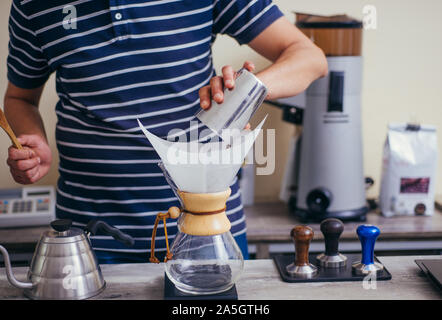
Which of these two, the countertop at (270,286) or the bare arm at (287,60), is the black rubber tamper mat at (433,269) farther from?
the bare arm at (287,60)

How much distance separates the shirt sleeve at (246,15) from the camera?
3.76ft

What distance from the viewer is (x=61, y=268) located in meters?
0.83

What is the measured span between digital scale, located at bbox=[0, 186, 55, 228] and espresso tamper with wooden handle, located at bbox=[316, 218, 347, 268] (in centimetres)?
108

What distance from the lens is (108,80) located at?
44.4 inches

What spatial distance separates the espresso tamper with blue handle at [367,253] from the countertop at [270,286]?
31mm

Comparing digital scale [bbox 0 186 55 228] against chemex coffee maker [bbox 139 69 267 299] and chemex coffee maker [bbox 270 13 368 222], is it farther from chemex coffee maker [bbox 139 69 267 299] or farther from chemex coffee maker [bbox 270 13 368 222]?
chemex coffee maker [bbox 139 69 267 299]

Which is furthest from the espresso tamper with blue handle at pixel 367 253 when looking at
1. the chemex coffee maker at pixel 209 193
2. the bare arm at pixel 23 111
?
the bare arm at pixel 23 111

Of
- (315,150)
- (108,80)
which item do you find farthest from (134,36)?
(315,150)

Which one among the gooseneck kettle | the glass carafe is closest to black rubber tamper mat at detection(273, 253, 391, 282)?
the glass carafe

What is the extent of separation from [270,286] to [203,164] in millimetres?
266

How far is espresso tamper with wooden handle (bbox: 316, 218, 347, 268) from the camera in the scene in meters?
0.95

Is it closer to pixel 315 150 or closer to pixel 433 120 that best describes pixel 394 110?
pixel 433 120

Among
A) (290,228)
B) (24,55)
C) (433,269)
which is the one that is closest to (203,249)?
(433,269)
